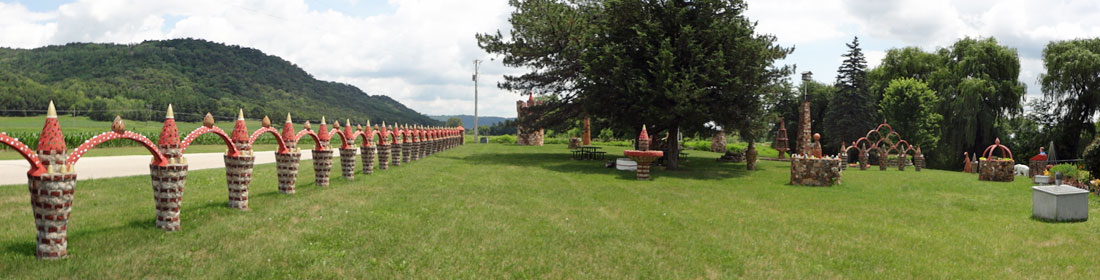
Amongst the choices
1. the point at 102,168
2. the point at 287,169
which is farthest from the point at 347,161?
the point at 102,168

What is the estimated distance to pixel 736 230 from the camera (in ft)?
35.1

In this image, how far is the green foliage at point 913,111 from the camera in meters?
46.2

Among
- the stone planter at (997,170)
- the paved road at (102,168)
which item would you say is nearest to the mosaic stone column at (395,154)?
the paved road at (102,168)

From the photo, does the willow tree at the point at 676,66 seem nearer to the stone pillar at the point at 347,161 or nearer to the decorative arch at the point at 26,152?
the stone pillar at the point at 347,161

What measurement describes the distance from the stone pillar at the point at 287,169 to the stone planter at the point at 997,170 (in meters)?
24.1

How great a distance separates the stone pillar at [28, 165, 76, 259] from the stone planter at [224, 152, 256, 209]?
3462 millimetres

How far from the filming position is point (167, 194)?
8430 millimetres

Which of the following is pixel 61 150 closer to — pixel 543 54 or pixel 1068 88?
pixel 543 54

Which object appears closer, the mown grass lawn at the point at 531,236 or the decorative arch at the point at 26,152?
the decorative arch at the point at 26,152

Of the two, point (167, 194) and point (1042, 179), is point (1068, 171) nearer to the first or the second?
point (1042, 179)

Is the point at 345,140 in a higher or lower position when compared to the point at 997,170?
higher

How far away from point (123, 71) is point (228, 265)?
111 meters

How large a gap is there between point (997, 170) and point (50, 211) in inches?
1080

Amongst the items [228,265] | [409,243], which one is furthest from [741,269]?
[228,265]
